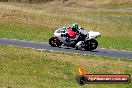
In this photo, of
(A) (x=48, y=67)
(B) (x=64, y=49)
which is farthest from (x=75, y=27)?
(A) (x=48, y=67)

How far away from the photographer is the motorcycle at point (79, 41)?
1368 inches

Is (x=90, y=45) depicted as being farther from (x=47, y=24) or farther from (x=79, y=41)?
(x=47, y=24)

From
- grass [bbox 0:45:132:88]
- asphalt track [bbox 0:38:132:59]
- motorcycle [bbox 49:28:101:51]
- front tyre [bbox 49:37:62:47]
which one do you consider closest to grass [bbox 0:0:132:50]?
asphalt track [bbox 0:38:132:59]

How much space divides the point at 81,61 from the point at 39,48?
680cm

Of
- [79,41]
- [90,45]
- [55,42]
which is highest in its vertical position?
[79,41]

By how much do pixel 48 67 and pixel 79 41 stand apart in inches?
405

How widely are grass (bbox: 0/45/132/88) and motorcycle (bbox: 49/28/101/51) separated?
3.45m

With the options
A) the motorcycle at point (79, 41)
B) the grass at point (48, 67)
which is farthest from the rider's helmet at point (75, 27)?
the grass at point (48, 67)

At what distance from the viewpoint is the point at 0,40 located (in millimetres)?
38281

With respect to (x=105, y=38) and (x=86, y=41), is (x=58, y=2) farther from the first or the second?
(x=86, y=41)

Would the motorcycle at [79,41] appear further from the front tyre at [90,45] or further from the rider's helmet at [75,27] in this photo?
the rider's helmet at [75,27]

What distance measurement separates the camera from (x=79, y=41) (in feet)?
116

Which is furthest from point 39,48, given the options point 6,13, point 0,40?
point 6,13

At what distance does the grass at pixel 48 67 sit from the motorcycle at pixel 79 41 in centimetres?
345
